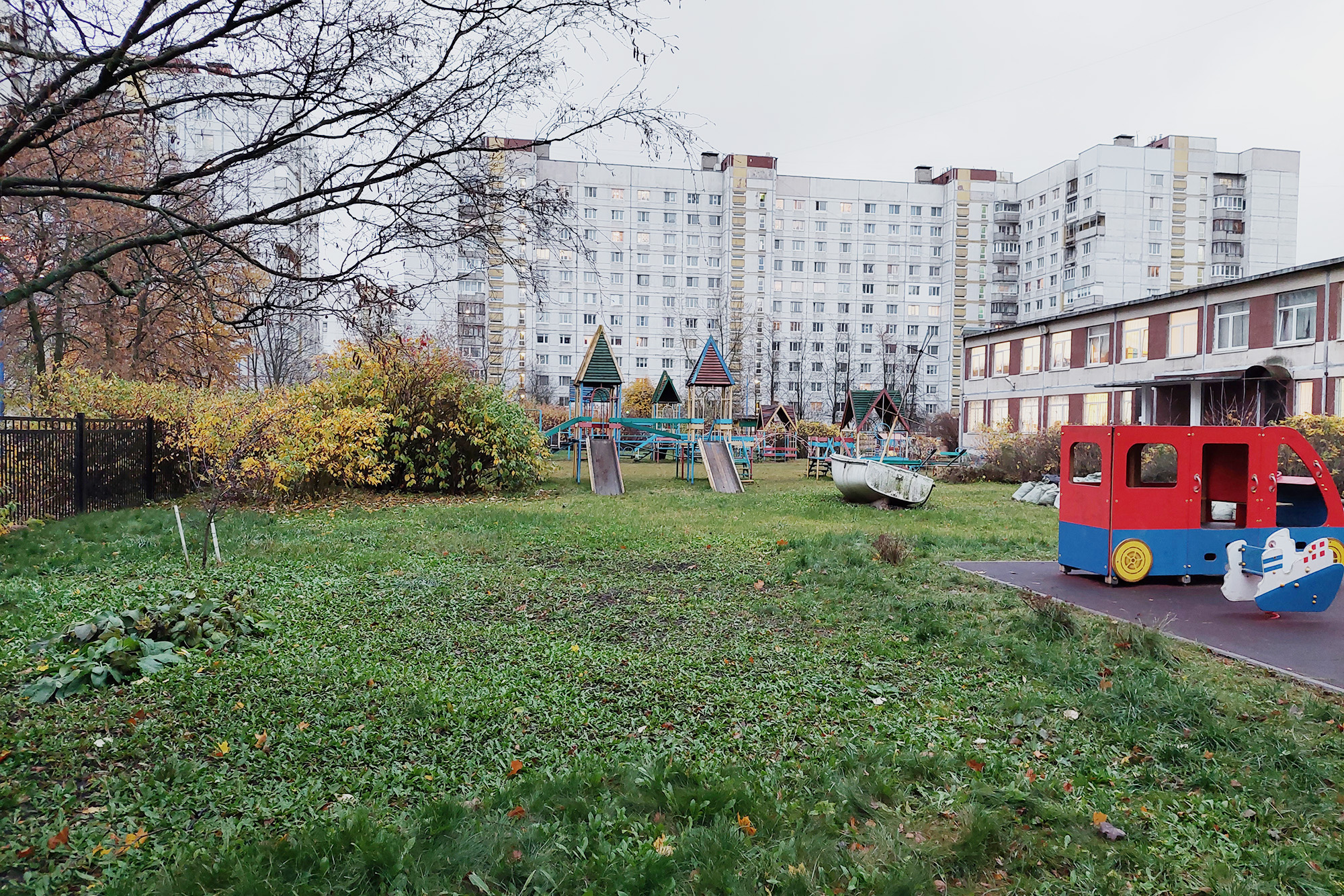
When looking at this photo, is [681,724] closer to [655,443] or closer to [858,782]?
[858,782]

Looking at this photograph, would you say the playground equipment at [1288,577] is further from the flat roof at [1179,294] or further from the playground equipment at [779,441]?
the playground equipment at [779,441]

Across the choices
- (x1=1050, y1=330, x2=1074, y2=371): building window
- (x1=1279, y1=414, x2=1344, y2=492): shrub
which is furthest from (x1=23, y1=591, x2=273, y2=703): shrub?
(x1=1050, y1=330, x2=1074, y2=371): building window

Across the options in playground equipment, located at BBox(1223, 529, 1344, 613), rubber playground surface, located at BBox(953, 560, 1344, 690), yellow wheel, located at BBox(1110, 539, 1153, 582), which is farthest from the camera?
yellow wheel, located at BBox(1110, 539, 1153, 582)

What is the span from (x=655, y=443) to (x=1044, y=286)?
63428 millimetres

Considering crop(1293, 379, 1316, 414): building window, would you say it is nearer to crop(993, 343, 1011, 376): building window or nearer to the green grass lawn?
crop(993, 343, 1011, 376): building window

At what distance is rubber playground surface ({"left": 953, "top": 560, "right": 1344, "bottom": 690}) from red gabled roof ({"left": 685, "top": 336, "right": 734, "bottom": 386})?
21.7m

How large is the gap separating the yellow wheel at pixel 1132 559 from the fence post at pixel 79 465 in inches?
648

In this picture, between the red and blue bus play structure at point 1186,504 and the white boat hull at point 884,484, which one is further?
the white boat hull at point 884,484

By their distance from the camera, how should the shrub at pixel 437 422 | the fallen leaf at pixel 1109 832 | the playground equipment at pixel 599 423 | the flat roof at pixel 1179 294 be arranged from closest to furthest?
the fallen leaf at pixel 1109 832
the shrub at pixel 437 422
the playground equipment at pixel 599 423
the flat roof at pixel 1179 294

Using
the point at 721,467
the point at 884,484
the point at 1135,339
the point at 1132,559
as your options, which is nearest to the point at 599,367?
the point at 721,467

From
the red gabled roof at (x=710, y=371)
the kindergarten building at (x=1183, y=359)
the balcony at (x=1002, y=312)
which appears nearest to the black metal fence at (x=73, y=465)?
the red gabled roof at (x=710, y=371)

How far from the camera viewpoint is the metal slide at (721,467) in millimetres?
23078

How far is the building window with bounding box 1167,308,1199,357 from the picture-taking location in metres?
31.8

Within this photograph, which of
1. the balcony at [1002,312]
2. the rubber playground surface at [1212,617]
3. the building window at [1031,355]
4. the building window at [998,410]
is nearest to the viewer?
the rubber playground surface at [1212,617]
